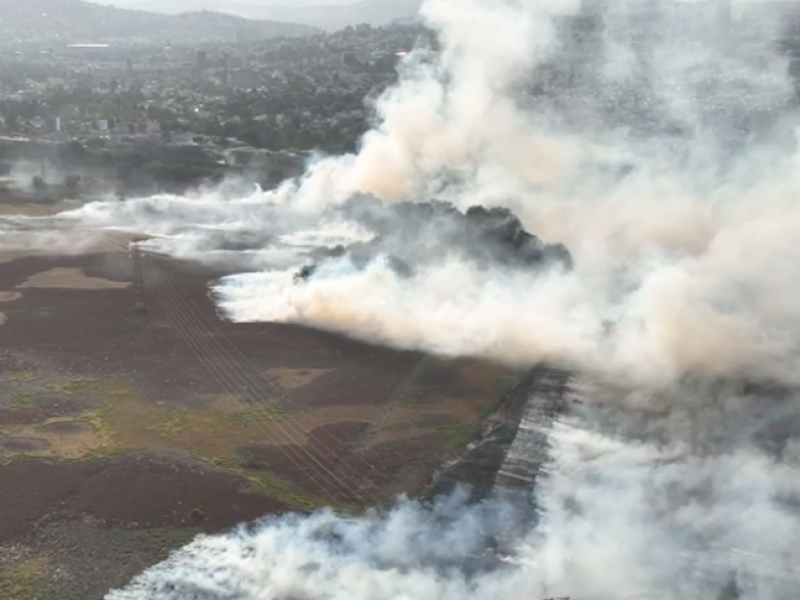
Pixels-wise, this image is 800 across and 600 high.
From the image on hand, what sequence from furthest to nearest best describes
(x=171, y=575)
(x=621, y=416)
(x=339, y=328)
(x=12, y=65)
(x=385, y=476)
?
1. (x=12, y=65)
2. (x=339, y=328)
3. (x=621, y=416)
4. (x=385, y=476)
5. (x=171, y=575)

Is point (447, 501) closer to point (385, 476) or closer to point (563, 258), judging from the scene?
point (385, 476)

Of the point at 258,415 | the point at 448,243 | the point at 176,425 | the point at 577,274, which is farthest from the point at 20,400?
the point at 577,274

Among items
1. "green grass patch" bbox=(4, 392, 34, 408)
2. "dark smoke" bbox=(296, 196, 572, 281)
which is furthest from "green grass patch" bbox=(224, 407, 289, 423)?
"dark smoke" bbox=(296, 196, 572, 281)

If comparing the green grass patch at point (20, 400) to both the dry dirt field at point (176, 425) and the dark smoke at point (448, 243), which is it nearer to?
the dry dirt field at point (176, 425)

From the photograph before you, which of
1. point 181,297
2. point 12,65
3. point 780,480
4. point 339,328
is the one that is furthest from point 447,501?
point 12,65

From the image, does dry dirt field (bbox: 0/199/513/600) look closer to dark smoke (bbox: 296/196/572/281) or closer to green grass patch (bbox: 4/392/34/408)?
green grass patch (bbox: 4/392/34/408)

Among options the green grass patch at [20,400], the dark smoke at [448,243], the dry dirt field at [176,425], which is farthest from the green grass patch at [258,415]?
the dark smoke at [448,243]
